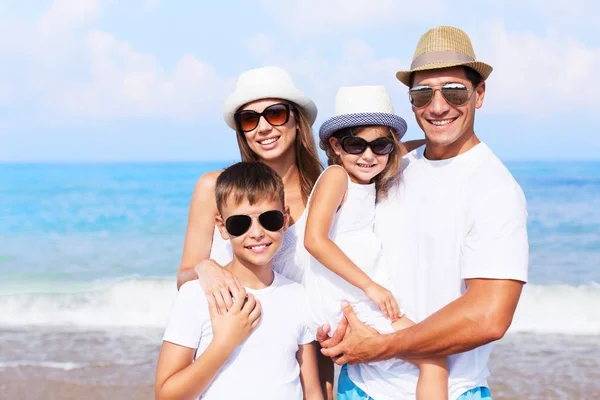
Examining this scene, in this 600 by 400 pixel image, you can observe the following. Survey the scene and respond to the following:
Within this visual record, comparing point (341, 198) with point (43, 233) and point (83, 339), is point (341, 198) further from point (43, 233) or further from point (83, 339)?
point (43, 233)

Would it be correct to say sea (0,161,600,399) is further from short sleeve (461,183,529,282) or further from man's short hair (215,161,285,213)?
short sleeve (461,183,529,282)

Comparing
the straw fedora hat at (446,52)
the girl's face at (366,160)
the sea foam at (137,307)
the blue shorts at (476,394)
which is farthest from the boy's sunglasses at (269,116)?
the sea foam at (137,307)

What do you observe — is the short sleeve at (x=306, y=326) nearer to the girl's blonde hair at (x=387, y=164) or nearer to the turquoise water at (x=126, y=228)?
Answer: the girl's blonde hair at (x=387, y=164)

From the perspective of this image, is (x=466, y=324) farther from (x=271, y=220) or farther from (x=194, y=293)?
(x=194, y=293)

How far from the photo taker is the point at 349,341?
3.51 m

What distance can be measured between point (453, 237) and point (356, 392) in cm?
102

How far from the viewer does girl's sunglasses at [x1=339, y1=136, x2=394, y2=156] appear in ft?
12.5

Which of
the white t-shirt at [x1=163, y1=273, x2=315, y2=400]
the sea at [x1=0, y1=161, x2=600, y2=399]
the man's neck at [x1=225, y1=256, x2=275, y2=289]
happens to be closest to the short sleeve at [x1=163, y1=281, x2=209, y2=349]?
the white t-shirt at [x1=163, y1=273, x2=315, y2=400]

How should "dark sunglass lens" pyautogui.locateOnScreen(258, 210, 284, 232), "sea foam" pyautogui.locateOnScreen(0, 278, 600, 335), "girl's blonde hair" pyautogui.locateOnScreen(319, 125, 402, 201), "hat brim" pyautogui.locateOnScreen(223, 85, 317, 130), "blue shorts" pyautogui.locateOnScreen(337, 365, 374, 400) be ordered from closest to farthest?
"dark sunglass lens" pyautogui.locateOnScreen(258, 210, 284, 232) < "blue shorts" pyautogui.locateOnScreen(337, 365, 374, 400) < "girl's blonde hair" pyautogui.locateOnScreen(319, 125, 402, 201) < "hat brim" pyautogui.locateOnScreen(223, 85, 317, 130) < "sea foam" pyautogui.locateOnScreen(0, 278, 600, 335)

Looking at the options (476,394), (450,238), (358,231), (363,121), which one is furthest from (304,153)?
(476,394)

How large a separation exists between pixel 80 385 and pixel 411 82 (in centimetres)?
537

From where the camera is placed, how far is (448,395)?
337 centimetres

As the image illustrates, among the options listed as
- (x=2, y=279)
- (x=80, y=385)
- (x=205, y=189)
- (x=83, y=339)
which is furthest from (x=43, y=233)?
(x=205, y=189)

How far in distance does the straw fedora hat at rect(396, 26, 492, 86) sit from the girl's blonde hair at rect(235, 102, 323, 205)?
2.54ft
